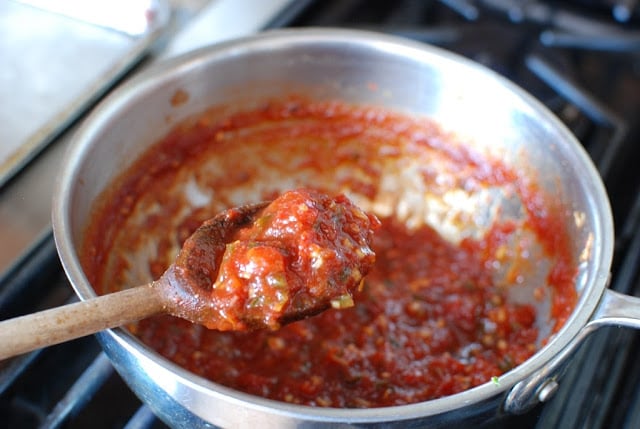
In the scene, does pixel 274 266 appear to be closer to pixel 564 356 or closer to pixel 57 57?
pixel 564 356

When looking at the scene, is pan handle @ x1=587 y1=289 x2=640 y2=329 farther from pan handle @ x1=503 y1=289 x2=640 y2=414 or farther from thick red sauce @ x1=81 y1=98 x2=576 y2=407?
thick red sauce @ x1=81 y1=98 x2=576 y2=407

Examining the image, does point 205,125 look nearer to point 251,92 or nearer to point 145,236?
point 251,92

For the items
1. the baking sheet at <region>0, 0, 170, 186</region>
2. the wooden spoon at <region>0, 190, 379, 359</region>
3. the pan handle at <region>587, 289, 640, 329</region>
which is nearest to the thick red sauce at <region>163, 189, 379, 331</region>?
the wooden spoon at <region>0, 190, 379, 359</region>

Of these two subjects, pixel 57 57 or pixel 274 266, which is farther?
pixel 57 57

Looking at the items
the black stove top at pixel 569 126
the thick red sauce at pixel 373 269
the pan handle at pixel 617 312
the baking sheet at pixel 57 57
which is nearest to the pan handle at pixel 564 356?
the pan handle at pixel 617 312

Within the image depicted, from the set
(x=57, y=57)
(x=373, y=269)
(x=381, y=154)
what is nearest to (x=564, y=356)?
(x=373, y=269)

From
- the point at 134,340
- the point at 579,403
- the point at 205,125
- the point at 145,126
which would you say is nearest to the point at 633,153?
the point at 579,403

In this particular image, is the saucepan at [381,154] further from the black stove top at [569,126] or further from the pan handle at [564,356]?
the black stove top at [569,126]
